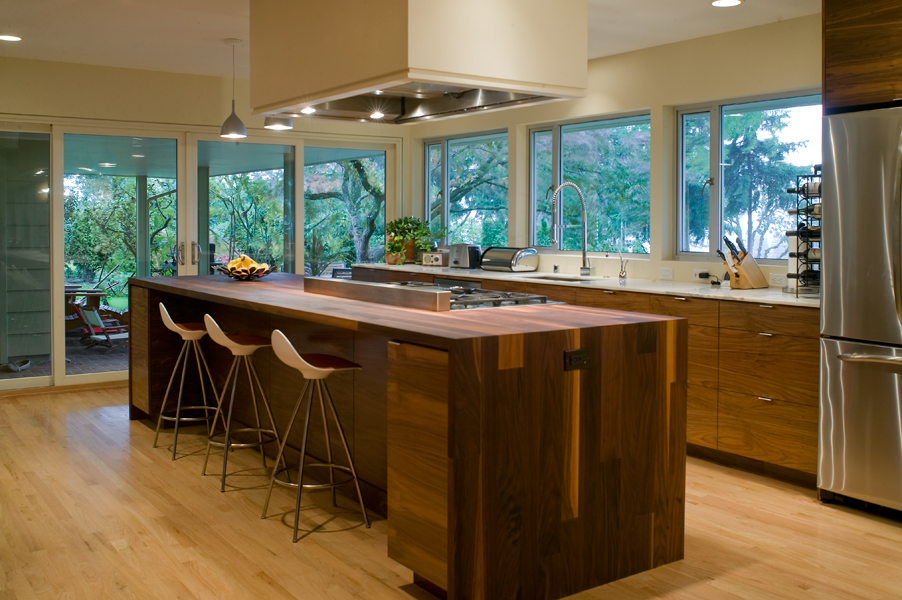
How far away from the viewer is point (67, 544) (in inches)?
124

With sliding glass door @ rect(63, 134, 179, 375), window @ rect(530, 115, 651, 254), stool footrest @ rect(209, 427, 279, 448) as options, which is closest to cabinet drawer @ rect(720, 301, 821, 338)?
window @ rect(530, 115, 651, 254)

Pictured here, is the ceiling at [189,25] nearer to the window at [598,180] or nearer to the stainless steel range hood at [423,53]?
the window at [598,180]

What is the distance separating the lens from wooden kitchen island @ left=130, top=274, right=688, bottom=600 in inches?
96.5

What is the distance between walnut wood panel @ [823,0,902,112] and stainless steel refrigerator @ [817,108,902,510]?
92 millimetres

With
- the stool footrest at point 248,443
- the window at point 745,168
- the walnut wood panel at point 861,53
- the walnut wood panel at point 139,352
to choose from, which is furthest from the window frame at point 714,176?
the walnut wood panel at point 139,352

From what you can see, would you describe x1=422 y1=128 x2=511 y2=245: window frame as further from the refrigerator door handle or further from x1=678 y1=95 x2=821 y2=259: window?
the refrigerator door handle

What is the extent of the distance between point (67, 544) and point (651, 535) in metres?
2.21

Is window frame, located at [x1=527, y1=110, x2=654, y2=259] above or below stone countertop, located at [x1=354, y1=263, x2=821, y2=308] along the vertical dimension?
above

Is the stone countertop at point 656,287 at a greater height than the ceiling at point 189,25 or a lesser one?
lesser

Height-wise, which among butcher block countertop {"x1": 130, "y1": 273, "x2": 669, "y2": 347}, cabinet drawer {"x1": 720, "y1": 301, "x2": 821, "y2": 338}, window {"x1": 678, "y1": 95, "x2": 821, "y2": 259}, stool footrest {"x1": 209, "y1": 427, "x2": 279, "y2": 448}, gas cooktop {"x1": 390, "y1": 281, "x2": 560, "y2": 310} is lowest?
stool footrest {"x1": 209, "y1": 427, "x2": 279, "y2": 448}

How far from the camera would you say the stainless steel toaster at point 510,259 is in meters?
5.94

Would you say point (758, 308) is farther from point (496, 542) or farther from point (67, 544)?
point (67, 544)

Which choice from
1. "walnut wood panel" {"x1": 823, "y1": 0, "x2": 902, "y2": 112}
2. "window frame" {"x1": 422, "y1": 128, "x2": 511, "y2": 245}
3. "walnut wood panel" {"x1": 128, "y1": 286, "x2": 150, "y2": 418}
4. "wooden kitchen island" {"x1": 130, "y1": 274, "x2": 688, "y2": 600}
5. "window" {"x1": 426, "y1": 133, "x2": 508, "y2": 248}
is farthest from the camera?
"window frame" {"x1": 422, "y1": 128, "x2": 511, "y2": 245}

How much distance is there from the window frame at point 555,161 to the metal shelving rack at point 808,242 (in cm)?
128
